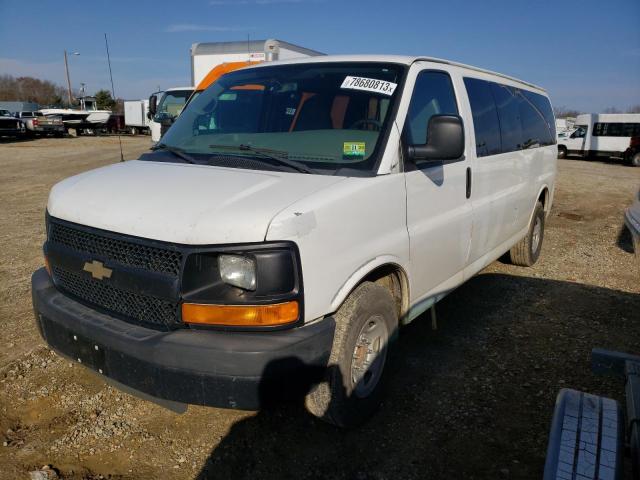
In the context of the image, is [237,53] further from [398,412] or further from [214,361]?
[214,361]

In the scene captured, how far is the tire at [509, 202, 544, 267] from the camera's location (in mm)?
6010

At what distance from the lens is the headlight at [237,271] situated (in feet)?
7.56

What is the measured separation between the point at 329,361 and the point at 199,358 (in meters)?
0.67

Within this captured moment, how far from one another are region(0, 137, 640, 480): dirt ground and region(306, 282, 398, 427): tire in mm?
228

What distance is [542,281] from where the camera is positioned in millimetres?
5855

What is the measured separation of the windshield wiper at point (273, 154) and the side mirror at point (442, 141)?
0.67 m

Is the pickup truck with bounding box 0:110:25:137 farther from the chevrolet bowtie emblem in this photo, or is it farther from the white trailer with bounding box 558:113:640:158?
the chevrolet bowtie emblem

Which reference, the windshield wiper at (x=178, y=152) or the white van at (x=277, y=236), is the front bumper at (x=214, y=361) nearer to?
the white van at (x=277, y=236)

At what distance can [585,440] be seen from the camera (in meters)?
1.68

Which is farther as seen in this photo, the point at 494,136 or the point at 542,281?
the point at 542,281

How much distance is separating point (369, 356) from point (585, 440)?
1.46 metres

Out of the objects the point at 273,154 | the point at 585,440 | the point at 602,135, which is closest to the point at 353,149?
the point at 273,154

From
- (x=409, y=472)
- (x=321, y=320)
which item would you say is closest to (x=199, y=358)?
(x=321, y=320)

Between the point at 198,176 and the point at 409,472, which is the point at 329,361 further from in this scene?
the point at 198,176
